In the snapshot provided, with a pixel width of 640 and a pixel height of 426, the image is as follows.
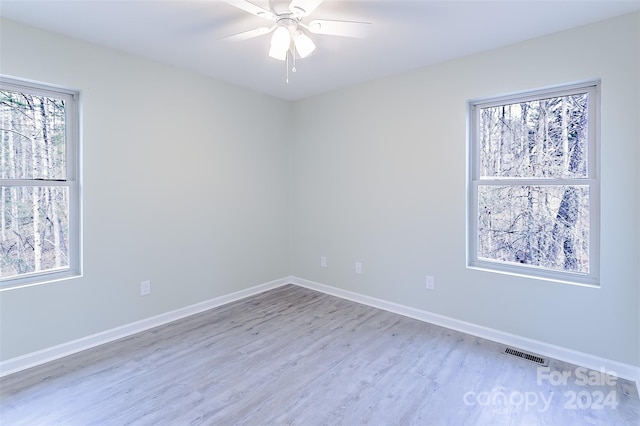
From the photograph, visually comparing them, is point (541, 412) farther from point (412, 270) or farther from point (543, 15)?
point (543, 15)

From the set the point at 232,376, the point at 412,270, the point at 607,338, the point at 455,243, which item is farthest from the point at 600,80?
the point at 232,376

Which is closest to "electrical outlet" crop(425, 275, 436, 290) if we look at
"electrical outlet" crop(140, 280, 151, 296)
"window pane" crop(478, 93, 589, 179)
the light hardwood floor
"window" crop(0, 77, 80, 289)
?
the light hardwood floor

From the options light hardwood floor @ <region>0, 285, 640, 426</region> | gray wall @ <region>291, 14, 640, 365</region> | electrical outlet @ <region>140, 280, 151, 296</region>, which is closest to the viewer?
light hardwood floor @ <region>0, 285, 640, 426</region>

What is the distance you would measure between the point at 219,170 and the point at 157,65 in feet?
3.73

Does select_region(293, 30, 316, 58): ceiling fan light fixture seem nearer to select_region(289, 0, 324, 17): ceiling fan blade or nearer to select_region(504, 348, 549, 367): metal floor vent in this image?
select_region(289, 0, 324, 17): ceiling fan blade

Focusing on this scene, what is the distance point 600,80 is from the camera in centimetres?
230

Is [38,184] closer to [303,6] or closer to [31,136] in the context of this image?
[31,136]

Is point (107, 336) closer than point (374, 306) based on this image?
Yes

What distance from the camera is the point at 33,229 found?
8.09ft

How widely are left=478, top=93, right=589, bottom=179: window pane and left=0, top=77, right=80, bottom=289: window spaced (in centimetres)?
353

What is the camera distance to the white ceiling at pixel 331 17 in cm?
208

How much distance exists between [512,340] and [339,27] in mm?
2744

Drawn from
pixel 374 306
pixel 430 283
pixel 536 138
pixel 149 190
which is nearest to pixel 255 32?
pixel 149 190

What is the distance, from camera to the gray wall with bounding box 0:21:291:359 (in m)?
2.42
